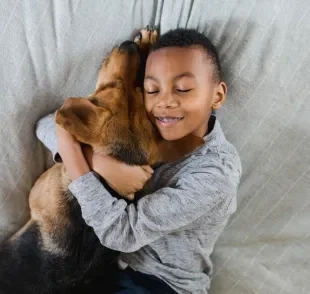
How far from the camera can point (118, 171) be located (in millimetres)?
1369

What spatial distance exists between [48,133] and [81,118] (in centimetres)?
26

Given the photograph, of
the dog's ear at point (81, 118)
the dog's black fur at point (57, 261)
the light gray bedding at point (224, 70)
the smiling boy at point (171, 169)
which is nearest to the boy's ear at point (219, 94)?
the smiling boy at point (171, 169)

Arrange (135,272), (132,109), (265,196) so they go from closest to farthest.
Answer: (132,109), (135,272), (265,196)

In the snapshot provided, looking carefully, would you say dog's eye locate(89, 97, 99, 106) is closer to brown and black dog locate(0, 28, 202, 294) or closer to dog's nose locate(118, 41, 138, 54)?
brown and black dog locate(0, 28, 202, 294)

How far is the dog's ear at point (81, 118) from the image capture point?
1.21m

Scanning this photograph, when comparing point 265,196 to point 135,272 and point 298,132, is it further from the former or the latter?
point 135,272

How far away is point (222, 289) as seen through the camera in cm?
179

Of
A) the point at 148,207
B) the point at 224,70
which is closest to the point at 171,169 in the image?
the point at 148,207

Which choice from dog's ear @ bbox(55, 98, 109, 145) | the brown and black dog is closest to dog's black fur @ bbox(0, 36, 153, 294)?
the brown and black dog

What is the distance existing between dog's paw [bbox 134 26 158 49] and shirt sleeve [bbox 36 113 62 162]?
41 centimetres

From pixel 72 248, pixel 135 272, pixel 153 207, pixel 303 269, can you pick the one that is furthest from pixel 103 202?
pixel 303 269

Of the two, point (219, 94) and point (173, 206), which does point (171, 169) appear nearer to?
point (173, 206)

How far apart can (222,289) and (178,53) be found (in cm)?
106

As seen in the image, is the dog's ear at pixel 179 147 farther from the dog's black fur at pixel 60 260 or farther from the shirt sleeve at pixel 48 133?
the shirt sleeve at pixel 48 133
